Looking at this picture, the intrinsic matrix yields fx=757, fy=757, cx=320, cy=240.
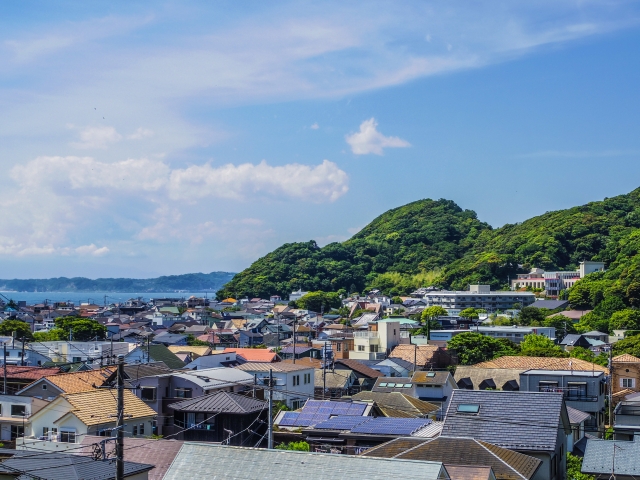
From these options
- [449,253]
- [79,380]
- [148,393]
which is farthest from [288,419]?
[449,253]

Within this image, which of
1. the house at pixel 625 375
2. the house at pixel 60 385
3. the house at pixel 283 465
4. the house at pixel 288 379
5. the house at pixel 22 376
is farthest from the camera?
the house at pixel 625 375

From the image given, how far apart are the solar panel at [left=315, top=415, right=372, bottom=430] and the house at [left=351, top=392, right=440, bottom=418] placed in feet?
11.6

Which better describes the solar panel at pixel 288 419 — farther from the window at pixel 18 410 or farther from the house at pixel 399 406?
the window at pixel 18 410

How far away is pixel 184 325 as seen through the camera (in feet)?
227

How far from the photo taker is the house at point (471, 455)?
1440 centimetres

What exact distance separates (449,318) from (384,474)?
2431 inches

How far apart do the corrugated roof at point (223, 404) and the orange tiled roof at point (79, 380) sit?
465 centimetres

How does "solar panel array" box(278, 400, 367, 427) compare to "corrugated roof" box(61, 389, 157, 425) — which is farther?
"solar panel array" box(278, 400, 367, 427)

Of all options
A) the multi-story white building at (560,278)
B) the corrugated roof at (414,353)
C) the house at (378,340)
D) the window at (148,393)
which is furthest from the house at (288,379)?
the multi-story white building at (560,278)

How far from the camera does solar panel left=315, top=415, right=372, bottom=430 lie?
2073 cm

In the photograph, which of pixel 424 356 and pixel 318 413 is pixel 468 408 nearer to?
pixel 318 413

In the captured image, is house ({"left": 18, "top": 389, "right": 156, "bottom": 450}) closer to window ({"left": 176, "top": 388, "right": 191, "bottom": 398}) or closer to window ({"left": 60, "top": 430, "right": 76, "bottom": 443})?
window ({"left": 60, "top": 430, "right": 76, "bottom": 443})

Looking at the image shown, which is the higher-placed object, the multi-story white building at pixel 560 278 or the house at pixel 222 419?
the multi-story white building at pixel 560 278

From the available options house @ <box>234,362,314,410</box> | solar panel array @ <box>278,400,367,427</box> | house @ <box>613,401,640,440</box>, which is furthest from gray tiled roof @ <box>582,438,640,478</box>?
house @ <box>234,362,314,410</box>
